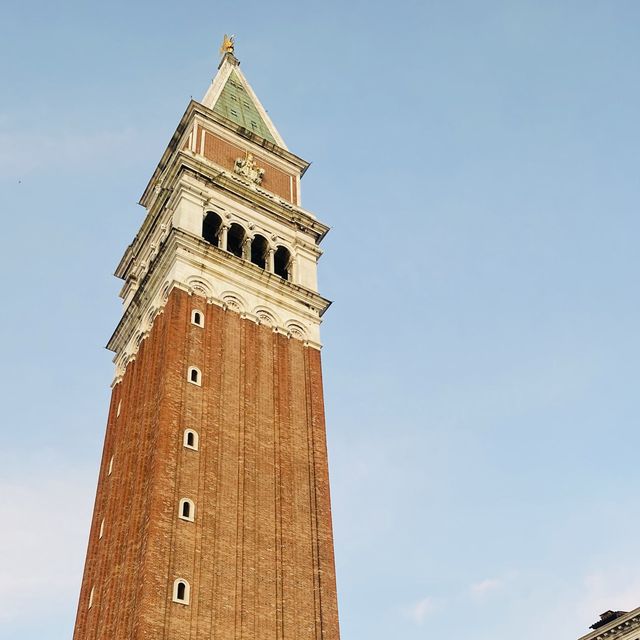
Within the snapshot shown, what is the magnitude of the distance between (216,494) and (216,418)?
4221 mm

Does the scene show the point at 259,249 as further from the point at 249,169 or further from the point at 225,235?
the point at 249,169

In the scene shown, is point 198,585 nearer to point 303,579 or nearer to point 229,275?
point 303,579

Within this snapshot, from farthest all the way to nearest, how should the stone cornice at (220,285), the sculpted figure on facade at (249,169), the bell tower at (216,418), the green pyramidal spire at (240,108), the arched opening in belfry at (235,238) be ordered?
the green pyramidal spire at (240,108)
the sculpted figure on facade at (249,169)
the arched opening in belfry at (235,238)
the stone cornice at (220,285)
the bell tower at (216,418)

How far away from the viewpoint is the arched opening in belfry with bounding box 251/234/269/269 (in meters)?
53.0

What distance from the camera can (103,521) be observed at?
4384cm

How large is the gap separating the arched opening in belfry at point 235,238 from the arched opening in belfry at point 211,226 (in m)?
0.79

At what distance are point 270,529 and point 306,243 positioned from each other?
21.1 meters

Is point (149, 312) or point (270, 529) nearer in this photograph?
point (270, 529)

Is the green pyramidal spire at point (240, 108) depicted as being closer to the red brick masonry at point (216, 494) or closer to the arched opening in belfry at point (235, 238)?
the arched opening in belfry at point (235, 238)

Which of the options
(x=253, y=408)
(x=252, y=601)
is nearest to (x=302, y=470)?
(x=253, y=408)

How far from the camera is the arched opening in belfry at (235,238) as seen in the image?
172ft

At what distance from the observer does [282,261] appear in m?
54.2

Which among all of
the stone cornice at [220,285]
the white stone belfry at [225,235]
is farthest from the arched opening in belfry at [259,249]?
the stone cornice at [220,285]

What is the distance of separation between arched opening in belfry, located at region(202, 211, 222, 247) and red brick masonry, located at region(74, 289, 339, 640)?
6.71 meters
